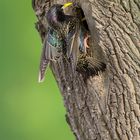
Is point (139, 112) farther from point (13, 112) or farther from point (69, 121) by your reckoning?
point (13, 112)

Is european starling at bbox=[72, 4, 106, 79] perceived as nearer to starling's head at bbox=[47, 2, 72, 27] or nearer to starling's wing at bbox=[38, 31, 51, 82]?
starling's head at bbox=[47, 2, 72, 27]

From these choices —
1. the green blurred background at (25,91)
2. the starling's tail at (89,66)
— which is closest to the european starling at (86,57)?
the starling's tail at (89,66)

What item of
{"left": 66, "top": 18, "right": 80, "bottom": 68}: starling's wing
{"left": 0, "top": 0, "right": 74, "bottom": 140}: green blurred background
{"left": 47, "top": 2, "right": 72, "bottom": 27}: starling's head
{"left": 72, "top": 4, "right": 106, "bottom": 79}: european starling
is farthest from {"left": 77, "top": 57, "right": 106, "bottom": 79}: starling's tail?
{"left": 0, "top": 0, "right": 74, "bottom": 140}: green blurred background

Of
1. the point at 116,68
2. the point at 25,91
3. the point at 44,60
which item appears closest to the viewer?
the point at 116,68

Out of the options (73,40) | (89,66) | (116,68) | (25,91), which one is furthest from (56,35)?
(25,91)

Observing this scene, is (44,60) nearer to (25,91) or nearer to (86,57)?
(86,57)

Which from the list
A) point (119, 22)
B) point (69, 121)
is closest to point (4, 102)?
point (69, 121)

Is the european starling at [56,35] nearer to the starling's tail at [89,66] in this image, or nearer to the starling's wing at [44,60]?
the starling's wing at [44,60]
